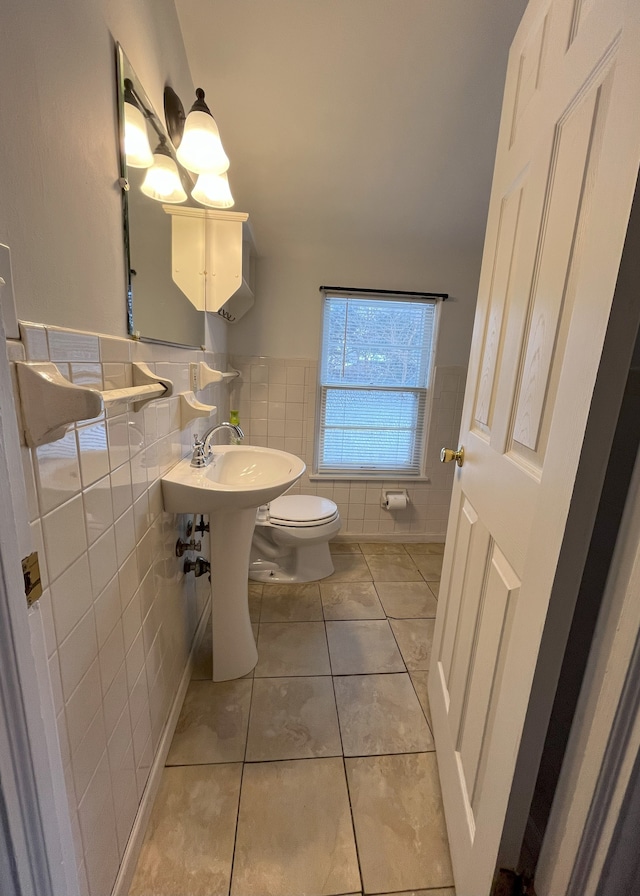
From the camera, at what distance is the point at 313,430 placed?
2492 millimetres

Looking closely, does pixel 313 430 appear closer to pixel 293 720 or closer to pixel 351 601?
pixel 351 601

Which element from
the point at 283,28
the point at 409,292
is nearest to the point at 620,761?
the point at 283,28

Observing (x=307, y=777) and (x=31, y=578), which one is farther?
(x=307, y=777)

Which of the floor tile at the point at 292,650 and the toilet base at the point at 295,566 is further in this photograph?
the toilet base at the point at 295,566

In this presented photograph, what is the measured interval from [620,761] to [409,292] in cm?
236

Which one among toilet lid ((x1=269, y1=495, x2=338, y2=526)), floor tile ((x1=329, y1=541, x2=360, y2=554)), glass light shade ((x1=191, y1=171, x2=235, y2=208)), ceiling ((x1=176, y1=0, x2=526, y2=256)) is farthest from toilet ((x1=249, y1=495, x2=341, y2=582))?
ceiling ((x1=176, y1=0, x2=526, y2=256))

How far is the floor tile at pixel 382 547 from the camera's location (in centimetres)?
250

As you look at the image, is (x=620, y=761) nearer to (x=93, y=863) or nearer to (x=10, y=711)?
(x=10, y=711)

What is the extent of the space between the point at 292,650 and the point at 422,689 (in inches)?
22.3

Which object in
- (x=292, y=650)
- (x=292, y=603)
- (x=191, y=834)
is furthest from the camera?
(x=292, y=603)

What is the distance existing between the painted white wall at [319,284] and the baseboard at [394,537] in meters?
1.32

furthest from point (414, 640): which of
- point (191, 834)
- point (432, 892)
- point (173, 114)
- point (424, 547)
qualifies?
point (173, 114)

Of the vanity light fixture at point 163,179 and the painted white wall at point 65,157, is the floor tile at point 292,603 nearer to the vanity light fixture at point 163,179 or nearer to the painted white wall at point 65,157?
the painted white wall at point 65,157

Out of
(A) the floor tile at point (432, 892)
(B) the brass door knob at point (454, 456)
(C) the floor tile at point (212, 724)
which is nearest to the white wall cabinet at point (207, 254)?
(B) the brass door knob at point (454, 456)
